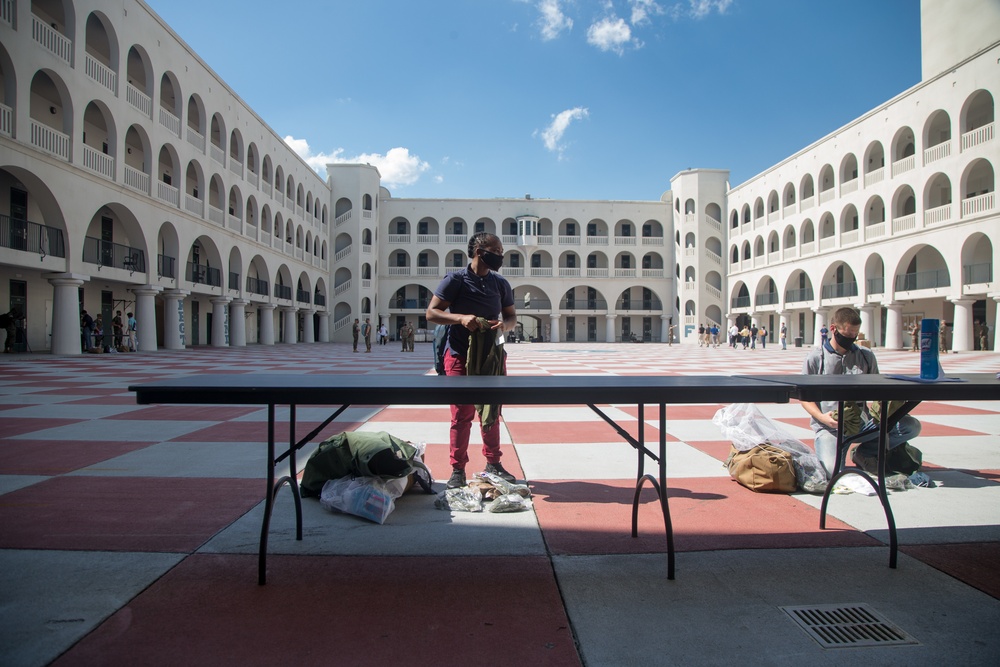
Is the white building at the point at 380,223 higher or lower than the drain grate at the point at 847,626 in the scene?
higher

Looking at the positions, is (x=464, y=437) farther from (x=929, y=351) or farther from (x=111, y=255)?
(x=111, y=255)

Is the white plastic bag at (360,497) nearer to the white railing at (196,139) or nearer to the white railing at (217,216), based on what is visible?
the white railing at (196,139)

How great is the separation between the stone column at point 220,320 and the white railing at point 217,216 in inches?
150

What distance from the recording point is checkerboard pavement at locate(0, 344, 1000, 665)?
6.16 ft

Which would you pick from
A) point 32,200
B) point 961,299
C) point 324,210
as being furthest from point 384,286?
point 961,299

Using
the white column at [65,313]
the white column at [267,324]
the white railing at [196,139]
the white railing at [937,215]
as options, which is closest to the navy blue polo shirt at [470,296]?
the white column at [65,313]

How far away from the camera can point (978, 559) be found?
2.55 m

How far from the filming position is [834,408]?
4.02 metres

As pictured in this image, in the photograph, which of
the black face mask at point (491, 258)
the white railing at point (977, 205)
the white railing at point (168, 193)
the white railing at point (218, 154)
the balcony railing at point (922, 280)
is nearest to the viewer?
the black face mask at point (491, 258)

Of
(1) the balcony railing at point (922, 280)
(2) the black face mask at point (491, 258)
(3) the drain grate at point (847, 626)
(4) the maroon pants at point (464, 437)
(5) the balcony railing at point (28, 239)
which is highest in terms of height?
(5) the balcony railing at point (28, 239)

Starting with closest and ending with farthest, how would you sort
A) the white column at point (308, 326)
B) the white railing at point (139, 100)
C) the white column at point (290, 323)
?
the white railing at point (139, 100) → the white column at point (290, 323) → the white column at point (308, 326)

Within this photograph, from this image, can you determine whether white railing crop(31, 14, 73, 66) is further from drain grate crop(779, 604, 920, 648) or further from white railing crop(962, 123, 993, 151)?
white railing crop(962, 123, 993, 151)

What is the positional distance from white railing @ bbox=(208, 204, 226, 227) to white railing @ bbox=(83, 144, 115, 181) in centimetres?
713

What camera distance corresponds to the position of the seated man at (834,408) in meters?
3.72
